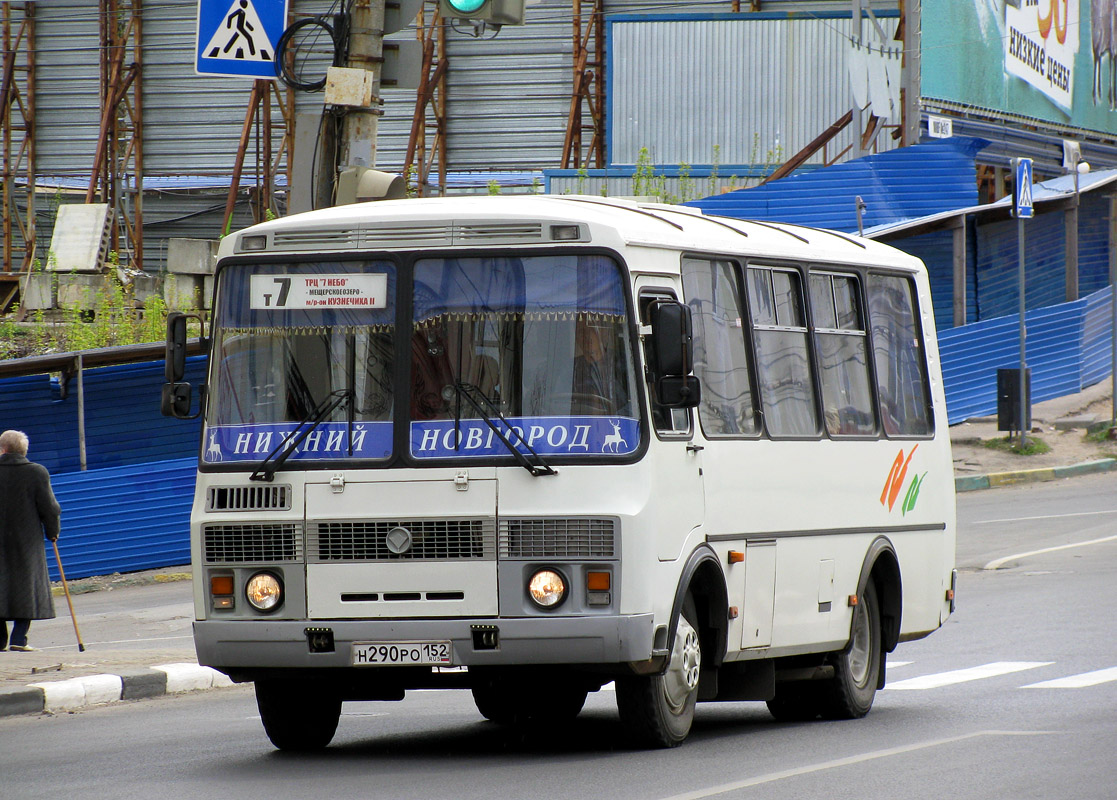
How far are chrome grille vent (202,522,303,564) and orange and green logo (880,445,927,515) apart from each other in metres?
3.89

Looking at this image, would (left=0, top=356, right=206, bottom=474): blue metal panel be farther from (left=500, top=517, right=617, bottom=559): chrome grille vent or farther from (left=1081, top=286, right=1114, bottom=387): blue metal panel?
(left=1081, top=286, right=1114, bottom=387): blue metal panel

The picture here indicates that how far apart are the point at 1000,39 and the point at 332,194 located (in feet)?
82.9

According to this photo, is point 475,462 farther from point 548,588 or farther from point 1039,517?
point 1039,517

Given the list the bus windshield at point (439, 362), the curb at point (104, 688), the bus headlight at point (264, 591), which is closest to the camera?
the bus windshield at point (439, 362)

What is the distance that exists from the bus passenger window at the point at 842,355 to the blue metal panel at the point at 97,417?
12071 mm

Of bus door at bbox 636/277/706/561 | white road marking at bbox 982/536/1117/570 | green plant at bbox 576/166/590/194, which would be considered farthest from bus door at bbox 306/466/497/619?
green plant at bbox 576/166/590/194

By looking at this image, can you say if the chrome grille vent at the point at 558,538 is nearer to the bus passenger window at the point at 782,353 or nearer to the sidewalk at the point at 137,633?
the bus passenger window at the point at 782,353

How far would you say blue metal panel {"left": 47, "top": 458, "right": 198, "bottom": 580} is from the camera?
64.3ft

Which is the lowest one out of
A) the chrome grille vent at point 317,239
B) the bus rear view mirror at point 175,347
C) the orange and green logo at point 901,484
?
the orange and green logo at point 901,484

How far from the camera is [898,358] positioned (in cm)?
1111

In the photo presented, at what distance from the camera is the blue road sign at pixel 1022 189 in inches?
1030

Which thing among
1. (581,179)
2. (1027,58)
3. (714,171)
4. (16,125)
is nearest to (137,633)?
(581,179)

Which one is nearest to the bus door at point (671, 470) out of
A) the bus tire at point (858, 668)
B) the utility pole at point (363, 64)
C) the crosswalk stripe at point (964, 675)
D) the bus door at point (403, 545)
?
the bus door at point (403, 545)

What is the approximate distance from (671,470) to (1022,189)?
19.3m
